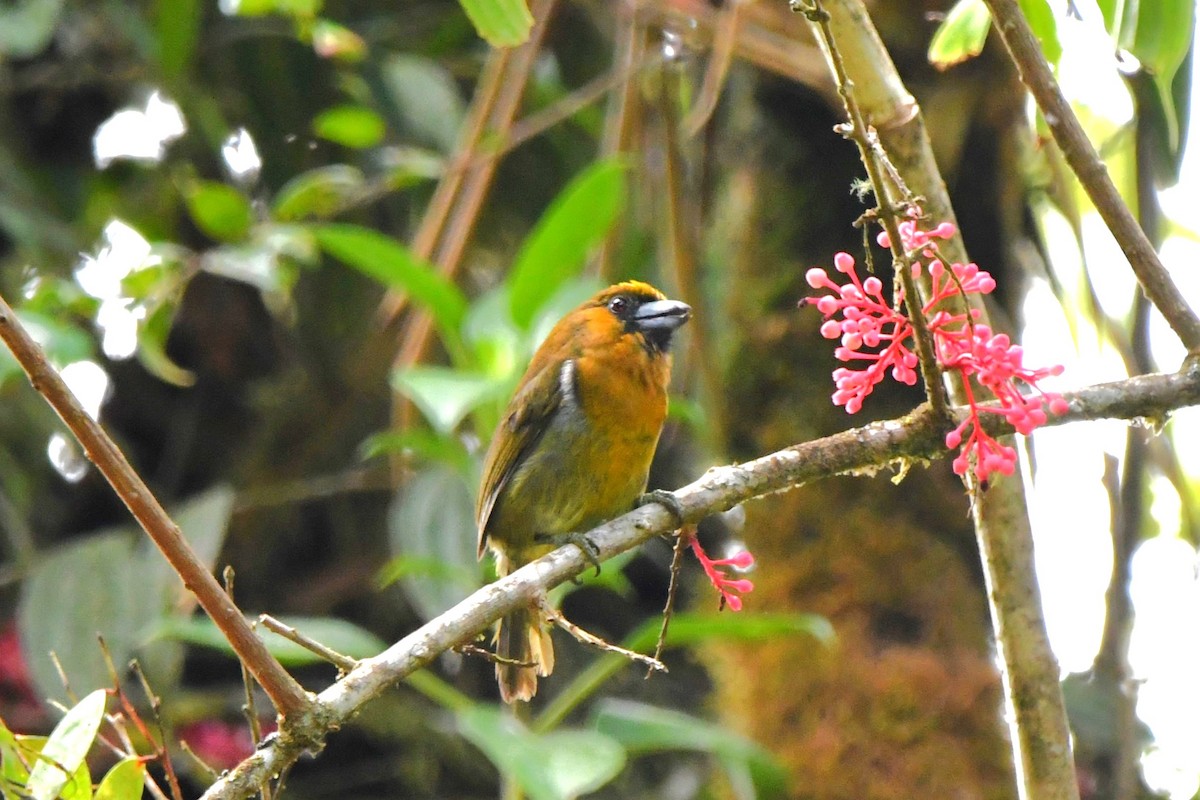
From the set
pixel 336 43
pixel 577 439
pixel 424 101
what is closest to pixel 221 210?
Answer: pixel 336 43

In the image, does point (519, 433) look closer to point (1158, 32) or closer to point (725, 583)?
point (725, 583)

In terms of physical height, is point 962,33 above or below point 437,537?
above

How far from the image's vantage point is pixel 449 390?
3020 mm

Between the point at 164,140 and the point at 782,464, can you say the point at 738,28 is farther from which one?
the point at 164,140

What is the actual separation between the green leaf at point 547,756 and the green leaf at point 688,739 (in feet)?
0.57

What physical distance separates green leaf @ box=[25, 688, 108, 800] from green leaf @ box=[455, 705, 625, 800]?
49.4 inches

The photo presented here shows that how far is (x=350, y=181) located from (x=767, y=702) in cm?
200

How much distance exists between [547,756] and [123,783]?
56.7 inches

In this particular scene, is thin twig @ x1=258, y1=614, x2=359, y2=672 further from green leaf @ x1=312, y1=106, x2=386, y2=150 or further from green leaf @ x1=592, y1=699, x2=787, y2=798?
green leaf @ x1=312, y1=106, x2=386, y2=150

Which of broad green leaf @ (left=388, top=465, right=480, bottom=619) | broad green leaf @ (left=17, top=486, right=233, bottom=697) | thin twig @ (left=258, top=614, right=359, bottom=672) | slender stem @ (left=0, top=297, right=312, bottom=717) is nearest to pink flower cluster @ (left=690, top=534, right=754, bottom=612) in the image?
thin twig @ (left=258, top=614, right=359, bottom=672)

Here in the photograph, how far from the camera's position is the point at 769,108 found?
Result: 4.11m

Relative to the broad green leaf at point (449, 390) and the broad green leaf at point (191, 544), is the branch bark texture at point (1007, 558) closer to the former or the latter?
the broad green leaf at point (449, 390)

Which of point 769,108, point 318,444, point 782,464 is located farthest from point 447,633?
point 318,444

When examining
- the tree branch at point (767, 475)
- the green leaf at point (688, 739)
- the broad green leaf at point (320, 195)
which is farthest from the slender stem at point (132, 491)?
the broad green leaf at point (320, 195)
